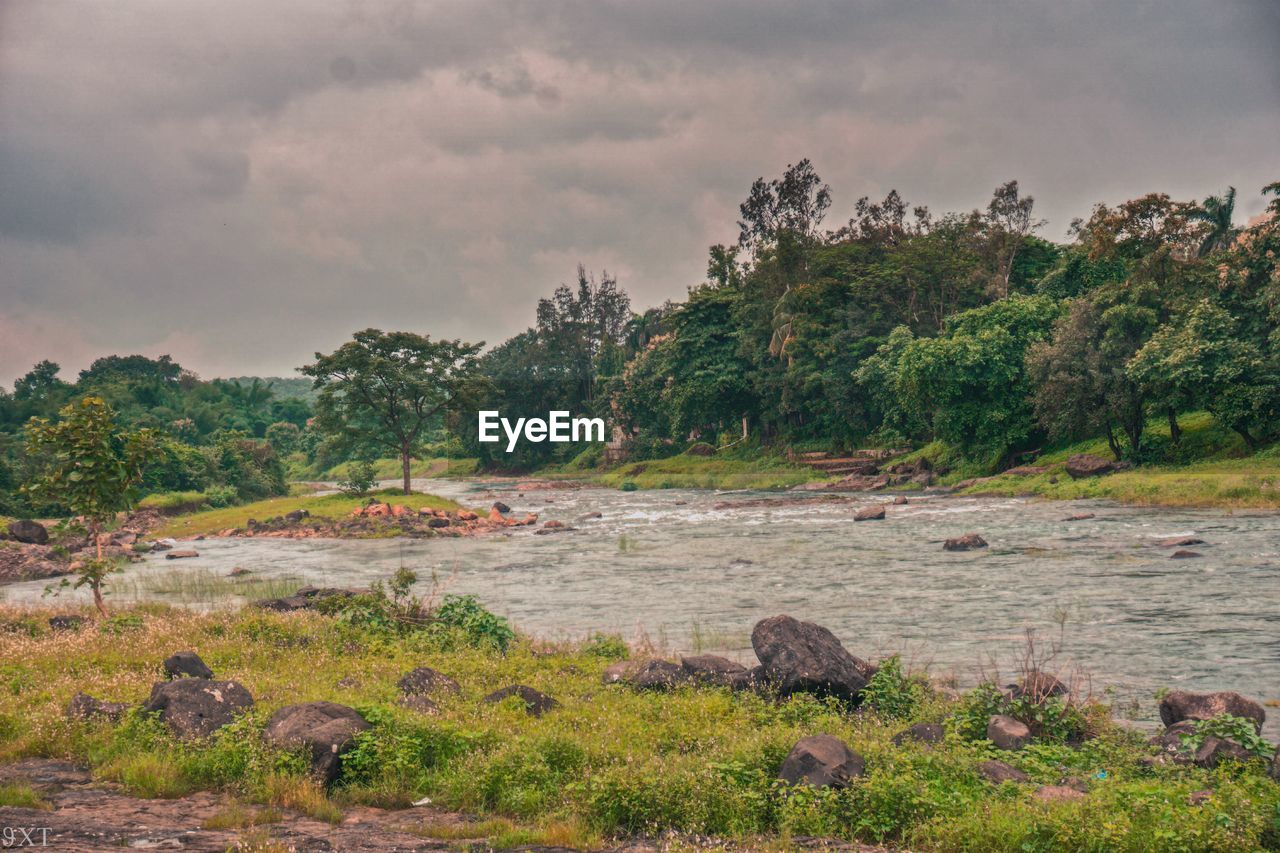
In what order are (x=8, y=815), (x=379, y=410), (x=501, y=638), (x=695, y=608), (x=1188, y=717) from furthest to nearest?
1. (x=379, y=410)
2. (x=695, y=608)
3. (x=501, y=638)
4. (x=1188, y=717)
5. (x=8, y=815)

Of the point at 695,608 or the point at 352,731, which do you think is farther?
the point at 695,608

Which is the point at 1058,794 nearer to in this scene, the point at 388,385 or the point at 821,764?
the point at 821,764

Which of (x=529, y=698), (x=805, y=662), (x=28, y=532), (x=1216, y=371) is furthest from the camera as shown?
(x=1216, y=371)

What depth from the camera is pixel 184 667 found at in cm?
1334

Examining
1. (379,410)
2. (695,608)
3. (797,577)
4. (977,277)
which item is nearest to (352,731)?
(695,608)

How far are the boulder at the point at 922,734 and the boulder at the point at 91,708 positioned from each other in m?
9.84

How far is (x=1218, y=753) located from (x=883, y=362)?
56.3m

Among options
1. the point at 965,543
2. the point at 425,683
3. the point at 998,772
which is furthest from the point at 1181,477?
the point at 425,683

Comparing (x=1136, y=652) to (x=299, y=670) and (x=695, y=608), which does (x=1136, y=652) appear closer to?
(x=695, y=608)

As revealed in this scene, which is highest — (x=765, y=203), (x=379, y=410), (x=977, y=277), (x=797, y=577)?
(x=765, y=203)

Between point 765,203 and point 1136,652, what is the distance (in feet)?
259

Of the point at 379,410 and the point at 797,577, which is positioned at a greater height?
the point at 379,410

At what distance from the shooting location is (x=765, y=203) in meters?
90.5

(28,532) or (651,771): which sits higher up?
(28,532)
